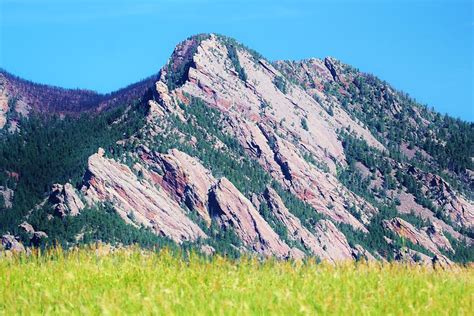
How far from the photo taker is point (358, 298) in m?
14.8

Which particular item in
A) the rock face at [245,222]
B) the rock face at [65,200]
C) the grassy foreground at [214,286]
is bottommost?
the grassy foreground at [214,286]

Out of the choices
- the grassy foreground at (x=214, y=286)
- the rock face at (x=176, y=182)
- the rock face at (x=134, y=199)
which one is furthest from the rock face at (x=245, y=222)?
the grassy foreground at (x=214, y=286)

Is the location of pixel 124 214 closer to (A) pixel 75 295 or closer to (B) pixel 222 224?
(B) pixel 222 224

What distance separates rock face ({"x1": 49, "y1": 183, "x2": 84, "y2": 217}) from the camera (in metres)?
162

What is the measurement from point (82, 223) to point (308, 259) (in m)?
142

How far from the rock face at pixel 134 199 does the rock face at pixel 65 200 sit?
2.64m

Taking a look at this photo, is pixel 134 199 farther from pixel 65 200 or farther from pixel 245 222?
pixel 245 222

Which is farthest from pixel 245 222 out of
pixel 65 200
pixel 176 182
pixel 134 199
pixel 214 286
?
pixel 214 286

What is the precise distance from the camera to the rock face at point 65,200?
16225 centimetres

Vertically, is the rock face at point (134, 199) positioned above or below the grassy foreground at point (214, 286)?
above

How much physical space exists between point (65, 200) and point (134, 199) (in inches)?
707

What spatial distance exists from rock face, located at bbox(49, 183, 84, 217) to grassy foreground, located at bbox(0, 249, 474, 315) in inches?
5734

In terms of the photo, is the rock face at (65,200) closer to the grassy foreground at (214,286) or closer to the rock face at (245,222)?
the rock face at (245,222)

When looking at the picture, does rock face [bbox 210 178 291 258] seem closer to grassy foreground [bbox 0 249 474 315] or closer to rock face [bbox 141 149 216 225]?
rock face [bbox 141 149 216 225]
